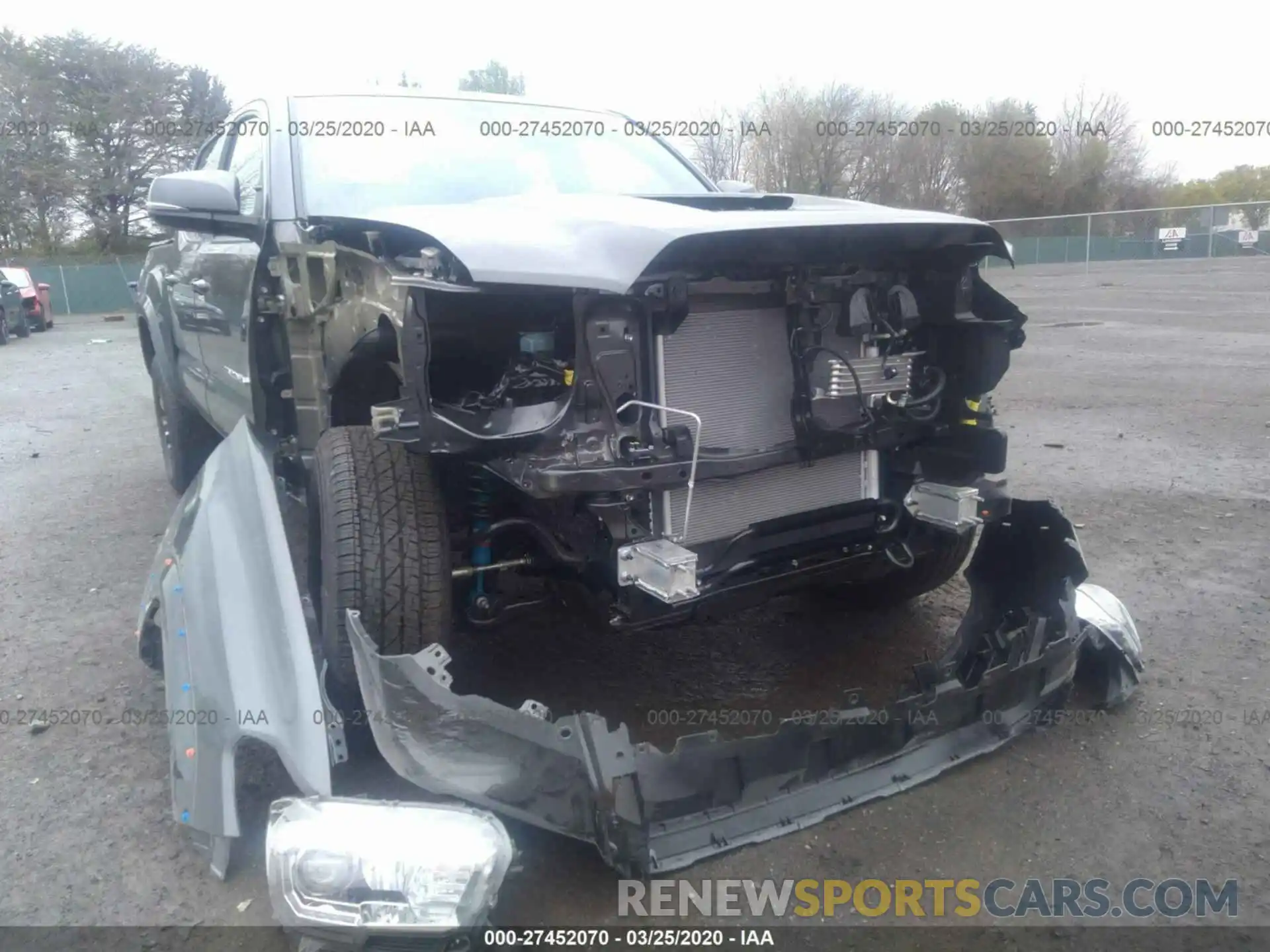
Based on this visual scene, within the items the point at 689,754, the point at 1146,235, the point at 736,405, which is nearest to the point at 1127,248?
the point at 1146,235

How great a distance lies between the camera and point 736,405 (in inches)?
103

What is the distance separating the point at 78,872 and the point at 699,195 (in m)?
2.42

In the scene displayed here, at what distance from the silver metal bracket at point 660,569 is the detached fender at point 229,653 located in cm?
81

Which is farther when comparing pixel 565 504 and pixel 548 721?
pixel 565 504

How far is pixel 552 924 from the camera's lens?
2.25 meters

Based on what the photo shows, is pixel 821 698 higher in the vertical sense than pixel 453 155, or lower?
lower

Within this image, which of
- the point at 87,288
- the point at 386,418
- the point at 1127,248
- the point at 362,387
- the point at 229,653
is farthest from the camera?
the point at 87,288

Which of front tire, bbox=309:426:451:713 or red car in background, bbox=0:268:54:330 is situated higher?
red car in background, bbox=0:268:54:330

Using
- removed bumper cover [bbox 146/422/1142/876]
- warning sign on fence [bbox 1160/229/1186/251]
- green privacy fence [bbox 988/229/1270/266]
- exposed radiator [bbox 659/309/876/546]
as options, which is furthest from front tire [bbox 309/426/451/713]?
warning sign on fence [bbox 1160/229/1186/251]

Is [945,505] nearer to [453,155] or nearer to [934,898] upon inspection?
[934,898]

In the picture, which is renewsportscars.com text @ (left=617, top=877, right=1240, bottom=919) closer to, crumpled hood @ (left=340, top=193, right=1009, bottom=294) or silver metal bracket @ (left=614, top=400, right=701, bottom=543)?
silver metal bracket @ (left=614, top=400, right=701, bottom=543)

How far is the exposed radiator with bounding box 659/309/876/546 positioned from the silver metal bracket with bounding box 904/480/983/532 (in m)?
0.33

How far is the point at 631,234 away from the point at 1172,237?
27.1 m

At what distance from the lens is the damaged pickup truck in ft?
7.34
